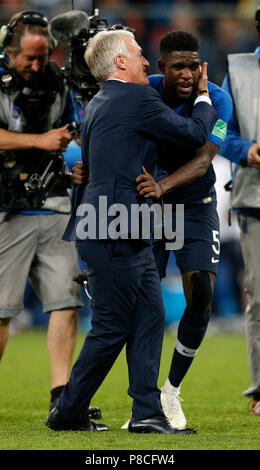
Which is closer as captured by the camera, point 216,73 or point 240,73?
point 240,73

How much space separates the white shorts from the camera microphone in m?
1.05

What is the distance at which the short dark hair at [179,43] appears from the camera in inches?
177

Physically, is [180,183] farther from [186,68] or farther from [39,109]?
[39,109]

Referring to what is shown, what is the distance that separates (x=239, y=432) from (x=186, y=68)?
1805 mm

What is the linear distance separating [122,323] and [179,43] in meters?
1.43

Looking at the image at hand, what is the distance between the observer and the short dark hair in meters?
4.50

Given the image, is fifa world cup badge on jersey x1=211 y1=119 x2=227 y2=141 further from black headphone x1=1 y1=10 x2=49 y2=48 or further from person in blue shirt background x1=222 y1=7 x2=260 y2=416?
black headphone x1=1 y1=10 x2=49 y2=48

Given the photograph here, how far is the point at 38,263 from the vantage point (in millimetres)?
5270

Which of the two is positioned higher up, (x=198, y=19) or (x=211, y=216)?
(x=198, y=19)

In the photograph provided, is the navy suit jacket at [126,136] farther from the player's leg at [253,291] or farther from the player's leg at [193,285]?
the player's leg at [253,291]

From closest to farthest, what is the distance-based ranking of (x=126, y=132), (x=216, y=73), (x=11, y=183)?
(x=126, y=132) → (x=11, y=183) → (x=216, y=73)

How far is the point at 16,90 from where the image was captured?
5207 mm

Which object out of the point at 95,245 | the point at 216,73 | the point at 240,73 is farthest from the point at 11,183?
the point at 216,73

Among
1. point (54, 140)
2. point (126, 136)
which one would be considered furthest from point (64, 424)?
point (54, 140)
